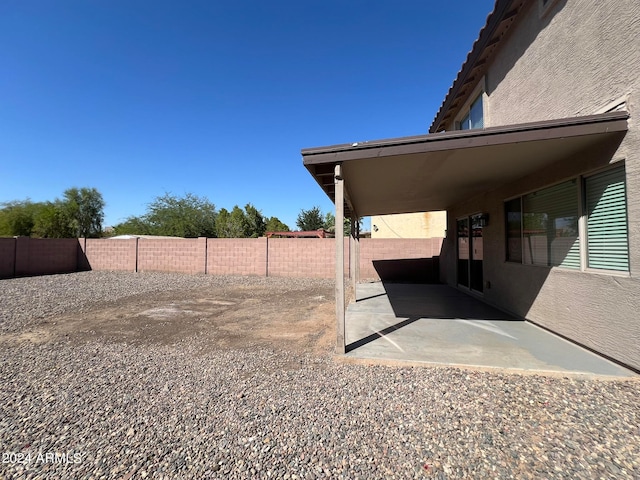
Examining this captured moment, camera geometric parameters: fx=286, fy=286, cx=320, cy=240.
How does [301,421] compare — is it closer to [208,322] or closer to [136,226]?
[208,322]

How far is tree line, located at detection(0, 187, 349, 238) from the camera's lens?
2580cm

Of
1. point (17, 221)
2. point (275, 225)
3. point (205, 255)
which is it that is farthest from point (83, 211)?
point (205, 255)

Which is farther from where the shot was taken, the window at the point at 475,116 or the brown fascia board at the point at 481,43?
the window at the point at 475,116

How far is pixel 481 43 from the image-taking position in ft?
18.8

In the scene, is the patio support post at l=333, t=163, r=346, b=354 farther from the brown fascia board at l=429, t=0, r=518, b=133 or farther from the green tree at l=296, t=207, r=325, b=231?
the green tree at l=296, t=207, r=325, b=231

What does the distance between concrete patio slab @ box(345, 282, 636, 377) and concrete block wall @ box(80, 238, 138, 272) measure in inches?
548

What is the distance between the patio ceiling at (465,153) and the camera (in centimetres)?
309

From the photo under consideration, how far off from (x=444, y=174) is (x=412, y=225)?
15483 mm

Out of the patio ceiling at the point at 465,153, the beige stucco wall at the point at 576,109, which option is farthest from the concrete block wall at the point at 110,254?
the beige stucco wall at the point at 576,109

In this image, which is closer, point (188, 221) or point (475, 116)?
point (475, 116)

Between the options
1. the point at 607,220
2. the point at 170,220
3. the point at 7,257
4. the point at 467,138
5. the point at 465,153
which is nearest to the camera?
the point at 467,138

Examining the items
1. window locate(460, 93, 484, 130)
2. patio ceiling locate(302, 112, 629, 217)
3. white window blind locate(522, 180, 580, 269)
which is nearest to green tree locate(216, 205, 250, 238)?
window locate(460, 93, 484, 130)

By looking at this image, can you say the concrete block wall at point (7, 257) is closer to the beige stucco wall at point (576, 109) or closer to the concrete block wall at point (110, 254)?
the concrete block wall at point (110, 254)

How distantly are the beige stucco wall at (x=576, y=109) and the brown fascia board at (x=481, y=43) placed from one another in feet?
1.25
